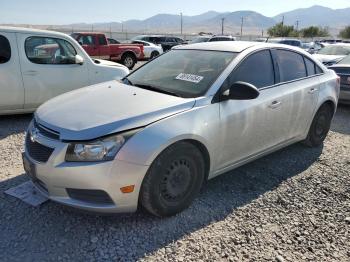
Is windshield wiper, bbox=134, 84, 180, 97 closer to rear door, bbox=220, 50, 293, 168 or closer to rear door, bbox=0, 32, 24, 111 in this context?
rear door, bbox=220, 50, 293, 168

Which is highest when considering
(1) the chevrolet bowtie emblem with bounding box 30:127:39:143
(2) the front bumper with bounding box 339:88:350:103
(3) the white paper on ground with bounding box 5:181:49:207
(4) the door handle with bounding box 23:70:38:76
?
(4) the door handle with bounding box 23:70:38:76

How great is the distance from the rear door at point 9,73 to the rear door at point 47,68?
0.10m

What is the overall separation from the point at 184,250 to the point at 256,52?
237cm

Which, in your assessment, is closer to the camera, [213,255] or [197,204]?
[213,255]

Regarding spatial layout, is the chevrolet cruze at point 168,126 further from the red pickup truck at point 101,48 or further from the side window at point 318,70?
the red pickup truck at point 101,48

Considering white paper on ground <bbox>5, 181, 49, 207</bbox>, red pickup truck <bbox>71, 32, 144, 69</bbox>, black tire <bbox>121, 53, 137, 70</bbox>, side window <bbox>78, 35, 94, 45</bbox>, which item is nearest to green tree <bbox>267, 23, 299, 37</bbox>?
black tire <bbox>121, 53, 137, 70</bbox>

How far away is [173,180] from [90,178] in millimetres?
774

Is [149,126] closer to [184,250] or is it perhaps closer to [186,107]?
[186,107]

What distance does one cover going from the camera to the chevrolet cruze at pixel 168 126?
2891mm

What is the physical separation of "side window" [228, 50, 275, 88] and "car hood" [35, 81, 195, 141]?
2.48 ft

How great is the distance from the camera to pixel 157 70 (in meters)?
4.25

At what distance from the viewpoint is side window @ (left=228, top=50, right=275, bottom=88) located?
3.83 meters

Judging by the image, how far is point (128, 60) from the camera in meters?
18.2

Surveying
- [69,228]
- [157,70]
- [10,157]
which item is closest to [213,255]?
[69,228]
